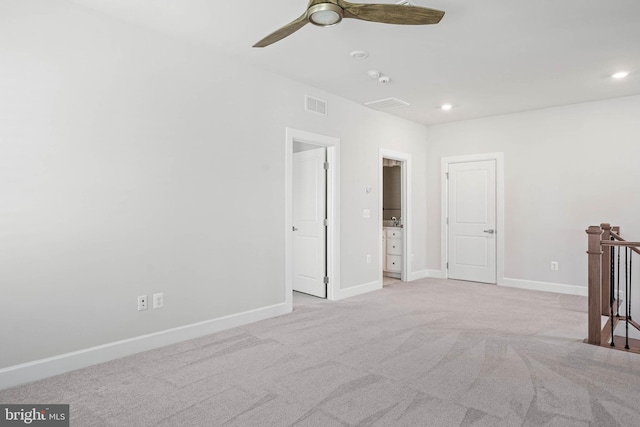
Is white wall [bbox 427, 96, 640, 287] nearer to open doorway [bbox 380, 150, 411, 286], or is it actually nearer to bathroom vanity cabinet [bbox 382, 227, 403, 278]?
open doorway [bbox 380, 150, 411, 286]

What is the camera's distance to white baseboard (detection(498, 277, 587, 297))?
539 cm

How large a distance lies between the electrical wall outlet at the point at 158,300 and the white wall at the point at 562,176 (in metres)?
5.04

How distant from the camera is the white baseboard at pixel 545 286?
5391 mm

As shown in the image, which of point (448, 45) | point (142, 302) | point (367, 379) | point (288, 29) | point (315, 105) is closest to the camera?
point (288, 29)

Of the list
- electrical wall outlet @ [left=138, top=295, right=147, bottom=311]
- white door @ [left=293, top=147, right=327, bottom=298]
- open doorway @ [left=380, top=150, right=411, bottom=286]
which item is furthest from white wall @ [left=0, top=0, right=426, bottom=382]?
open doorway @ [left=380, top=150, right=411, bottom=286]

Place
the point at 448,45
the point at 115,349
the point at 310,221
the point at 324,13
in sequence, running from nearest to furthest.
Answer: the point at 324,13, the point at 115,349, the point at 448,45, the point at 310,221

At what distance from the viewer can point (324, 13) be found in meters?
2.18

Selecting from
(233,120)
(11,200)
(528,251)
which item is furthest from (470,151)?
(11,200)

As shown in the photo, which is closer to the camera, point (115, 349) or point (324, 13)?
point (324, 13)

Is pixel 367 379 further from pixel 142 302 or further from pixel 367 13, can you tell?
pixel 367 13

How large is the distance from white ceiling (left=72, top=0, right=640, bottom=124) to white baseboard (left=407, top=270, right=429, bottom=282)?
2.93m

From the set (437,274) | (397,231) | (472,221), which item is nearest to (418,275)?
(437,274)

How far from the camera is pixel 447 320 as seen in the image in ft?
13.5

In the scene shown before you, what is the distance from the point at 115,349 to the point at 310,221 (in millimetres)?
2869
